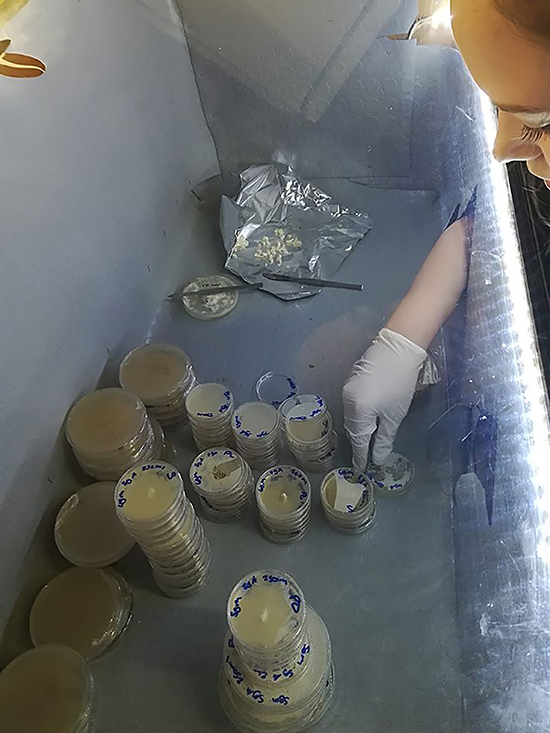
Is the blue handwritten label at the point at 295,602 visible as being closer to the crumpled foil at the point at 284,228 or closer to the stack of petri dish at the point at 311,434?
the stack of petri dish at the point at 311,434

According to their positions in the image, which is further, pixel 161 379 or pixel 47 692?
pixel 161 379

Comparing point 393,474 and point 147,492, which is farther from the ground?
point 393,474

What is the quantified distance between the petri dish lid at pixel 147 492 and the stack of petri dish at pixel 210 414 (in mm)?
242

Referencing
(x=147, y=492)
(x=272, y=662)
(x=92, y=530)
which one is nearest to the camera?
(x=272, y=662)

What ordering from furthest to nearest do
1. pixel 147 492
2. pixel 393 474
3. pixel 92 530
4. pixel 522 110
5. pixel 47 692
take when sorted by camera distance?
pixel 393 474
pixel 92 530
pixel 147 492
pixel 47 692
pixel 522 110

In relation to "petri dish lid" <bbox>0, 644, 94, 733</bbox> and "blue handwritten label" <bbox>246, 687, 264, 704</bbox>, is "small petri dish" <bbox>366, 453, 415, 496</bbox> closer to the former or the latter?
"blue handwritten label" <bbox>246, 687, 264, 704</bbox>

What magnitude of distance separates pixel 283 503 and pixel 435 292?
711mm

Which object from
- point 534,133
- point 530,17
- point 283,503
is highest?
point 530,17

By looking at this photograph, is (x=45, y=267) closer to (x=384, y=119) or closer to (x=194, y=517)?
(x=194, y=517)

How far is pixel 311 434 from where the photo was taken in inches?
72.2

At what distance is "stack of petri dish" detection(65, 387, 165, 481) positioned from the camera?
5.82ft

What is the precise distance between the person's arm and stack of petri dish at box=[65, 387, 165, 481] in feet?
1.94

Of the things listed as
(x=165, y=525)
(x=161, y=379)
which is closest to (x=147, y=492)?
(x=165, y=525)

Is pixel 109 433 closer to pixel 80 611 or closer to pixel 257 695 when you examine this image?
pixel 80 611
